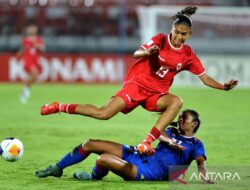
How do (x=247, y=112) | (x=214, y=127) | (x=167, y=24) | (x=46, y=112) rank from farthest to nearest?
(x=167, y=24), (x=247, y=112), (x=214, y=127), (x=46, y=112)

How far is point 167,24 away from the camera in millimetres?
25484

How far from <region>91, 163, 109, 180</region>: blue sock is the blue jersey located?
30cm

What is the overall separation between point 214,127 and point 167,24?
38.4ft

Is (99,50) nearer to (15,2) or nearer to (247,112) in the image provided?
(15,2)

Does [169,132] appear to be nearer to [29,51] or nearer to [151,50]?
[151,50]

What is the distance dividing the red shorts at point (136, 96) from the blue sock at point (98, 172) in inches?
40.2

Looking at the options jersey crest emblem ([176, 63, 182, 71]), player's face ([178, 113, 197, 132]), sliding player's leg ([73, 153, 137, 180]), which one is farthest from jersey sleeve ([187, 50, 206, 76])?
sliding player's leg ([73, 153, 137, 180])

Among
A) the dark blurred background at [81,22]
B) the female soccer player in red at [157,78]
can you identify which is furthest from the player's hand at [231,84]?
the dark blurred background at [81,22]

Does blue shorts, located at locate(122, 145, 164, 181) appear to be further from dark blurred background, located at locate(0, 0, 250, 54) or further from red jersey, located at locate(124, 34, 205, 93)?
dark blurred background, located at locate(0, 0, 250, 54)

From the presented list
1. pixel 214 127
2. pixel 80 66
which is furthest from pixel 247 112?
pixel 80 66

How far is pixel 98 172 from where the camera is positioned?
25.6ft

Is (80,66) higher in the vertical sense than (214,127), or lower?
higher

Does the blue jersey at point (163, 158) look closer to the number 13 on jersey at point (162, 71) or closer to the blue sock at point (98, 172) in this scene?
the blue sock at point (98, 172)

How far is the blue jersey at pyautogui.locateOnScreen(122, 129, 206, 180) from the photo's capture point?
7648mm
